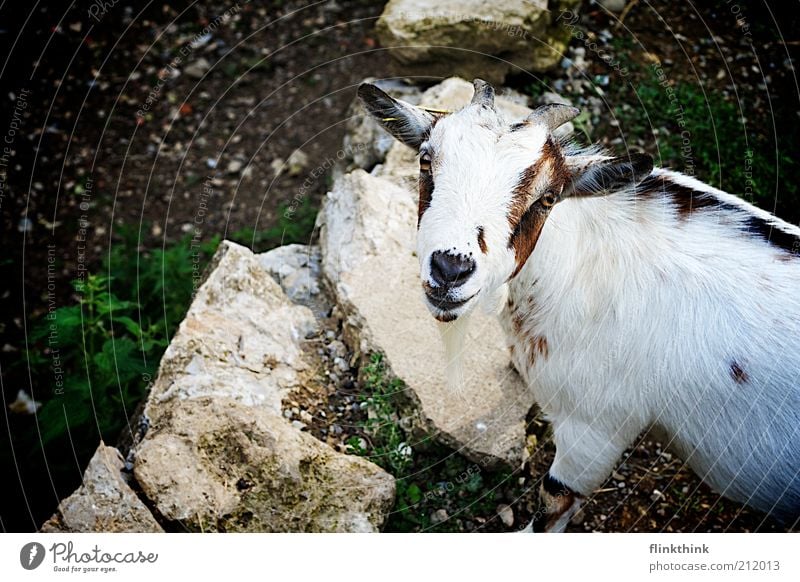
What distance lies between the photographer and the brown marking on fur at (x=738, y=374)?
2934mm

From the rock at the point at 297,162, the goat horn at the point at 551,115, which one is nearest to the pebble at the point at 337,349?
the goat horn at the point at 551,115

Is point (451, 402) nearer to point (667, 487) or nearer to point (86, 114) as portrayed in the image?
point (667, 487)

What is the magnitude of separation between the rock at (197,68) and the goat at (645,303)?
13.9 feet

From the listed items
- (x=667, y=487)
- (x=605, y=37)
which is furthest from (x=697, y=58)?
(x=667, y=487)

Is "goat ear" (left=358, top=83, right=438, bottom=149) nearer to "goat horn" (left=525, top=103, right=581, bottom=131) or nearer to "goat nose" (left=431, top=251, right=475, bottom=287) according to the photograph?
"goat horn" (left=525, top=103, right=581, bottom=131)

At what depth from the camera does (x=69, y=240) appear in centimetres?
602

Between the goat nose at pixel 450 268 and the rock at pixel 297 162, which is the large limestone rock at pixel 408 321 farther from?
the rock at pixel 297 162

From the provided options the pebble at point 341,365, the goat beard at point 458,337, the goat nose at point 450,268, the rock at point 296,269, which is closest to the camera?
the goat nose at point 450,268

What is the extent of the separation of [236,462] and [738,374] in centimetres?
212

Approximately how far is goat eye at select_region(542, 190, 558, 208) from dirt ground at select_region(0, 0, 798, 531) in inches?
104

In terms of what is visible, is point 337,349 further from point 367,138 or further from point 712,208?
point 712,208

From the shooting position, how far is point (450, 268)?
2.50 metres

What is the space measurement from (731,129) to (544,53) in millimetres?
1438

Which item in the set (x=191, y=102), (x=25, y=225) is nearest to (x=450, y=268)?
(x=25, y=225)
